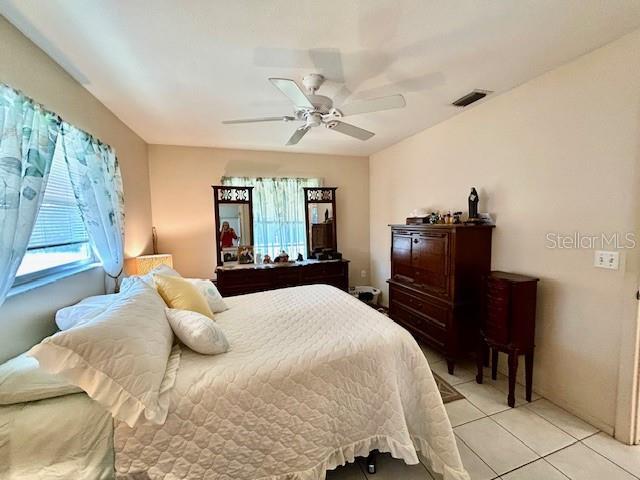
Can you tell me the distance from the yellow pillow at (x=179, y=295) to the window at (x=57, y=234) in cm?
64

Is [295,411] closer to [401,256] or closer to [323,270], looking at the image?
[401,256]

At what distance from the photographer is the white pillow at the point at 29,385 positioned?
1.09m

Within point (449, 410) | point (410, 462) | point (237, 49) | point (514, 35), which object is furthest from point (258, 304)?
point (514, 35)

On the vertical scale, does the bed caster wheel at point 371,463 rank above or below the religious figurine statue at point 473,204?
below

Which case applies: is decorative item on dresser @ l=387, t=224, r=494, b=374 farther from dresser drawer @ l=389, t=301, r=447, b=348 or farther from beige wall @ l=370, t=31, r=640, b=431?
beige wall @ l=370, t=31, r=640, b=431

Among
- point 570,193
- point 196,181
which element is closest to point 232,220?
point 196,181

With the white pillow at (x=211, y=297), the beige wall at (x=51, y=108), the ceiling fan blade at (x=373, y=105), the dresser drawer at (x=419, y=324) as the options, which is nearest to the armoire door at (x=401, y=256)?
the dresser drawer at (x=419, y=324)

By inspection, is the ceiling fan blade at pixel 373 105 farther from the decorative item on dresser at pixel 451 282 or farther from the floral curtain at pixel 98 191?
the floral curtain at pixel 98 191

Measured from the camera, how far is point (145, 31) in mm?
1485

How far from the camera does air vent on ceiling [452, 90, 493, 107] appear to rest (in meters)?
2.26

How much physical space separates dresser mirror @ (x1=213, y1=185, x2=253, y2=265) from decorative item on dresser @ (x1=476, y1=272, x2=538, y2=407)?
2.96 m

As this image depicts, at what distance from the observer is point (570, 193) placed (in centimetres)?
194

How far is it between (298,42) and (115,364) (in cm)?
186

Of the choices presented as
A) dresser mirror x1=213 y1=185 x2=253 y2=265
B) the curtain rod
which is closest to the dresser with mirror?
dresser mirror x1=213 y1=185 x2=253 y2=265
